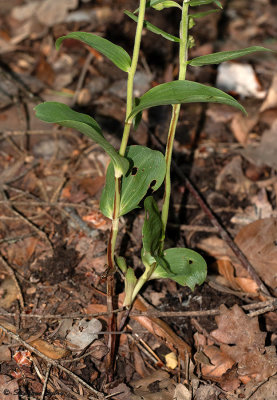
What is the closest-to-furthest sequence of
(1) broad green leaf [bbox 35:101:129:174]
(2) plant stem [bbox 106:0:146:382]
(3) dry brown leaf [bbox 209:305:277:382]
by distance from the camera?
1. (1) broad green leaf [bbox 35:101:129:174]
2. (2) plant stem [bbox 106:0:146:382]
3. (3) dry brown leaf [bbox 209:305:277:382]

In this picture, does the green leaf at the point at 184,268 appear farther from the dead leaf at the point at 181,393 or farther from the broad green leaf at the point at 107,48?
the broad green leaf at the point at 107,48

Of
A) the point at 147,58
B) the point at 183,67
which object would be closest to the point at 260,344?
the point at 183,67

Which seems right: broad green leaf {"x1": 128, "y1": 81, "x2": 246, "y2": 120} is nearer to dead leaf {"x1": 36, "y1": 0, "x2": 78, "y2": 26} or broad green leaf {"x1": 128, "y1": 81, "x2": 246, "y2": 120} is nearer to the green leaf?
the green leaf

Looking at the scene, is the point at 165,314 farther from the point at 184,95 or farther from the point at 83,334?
the point at 184,95

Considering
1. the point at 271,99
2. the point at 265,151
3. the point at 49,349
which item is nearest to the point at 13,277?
the point at 49,349

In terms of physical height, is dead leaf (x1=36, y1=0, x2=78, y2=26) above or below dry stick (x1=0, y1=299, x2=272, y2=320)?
above

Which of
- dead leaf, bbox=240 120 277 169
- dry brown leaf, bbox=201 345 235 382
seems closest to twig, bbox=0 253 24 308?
dry brown leaf, bbox=201 345 235 382
